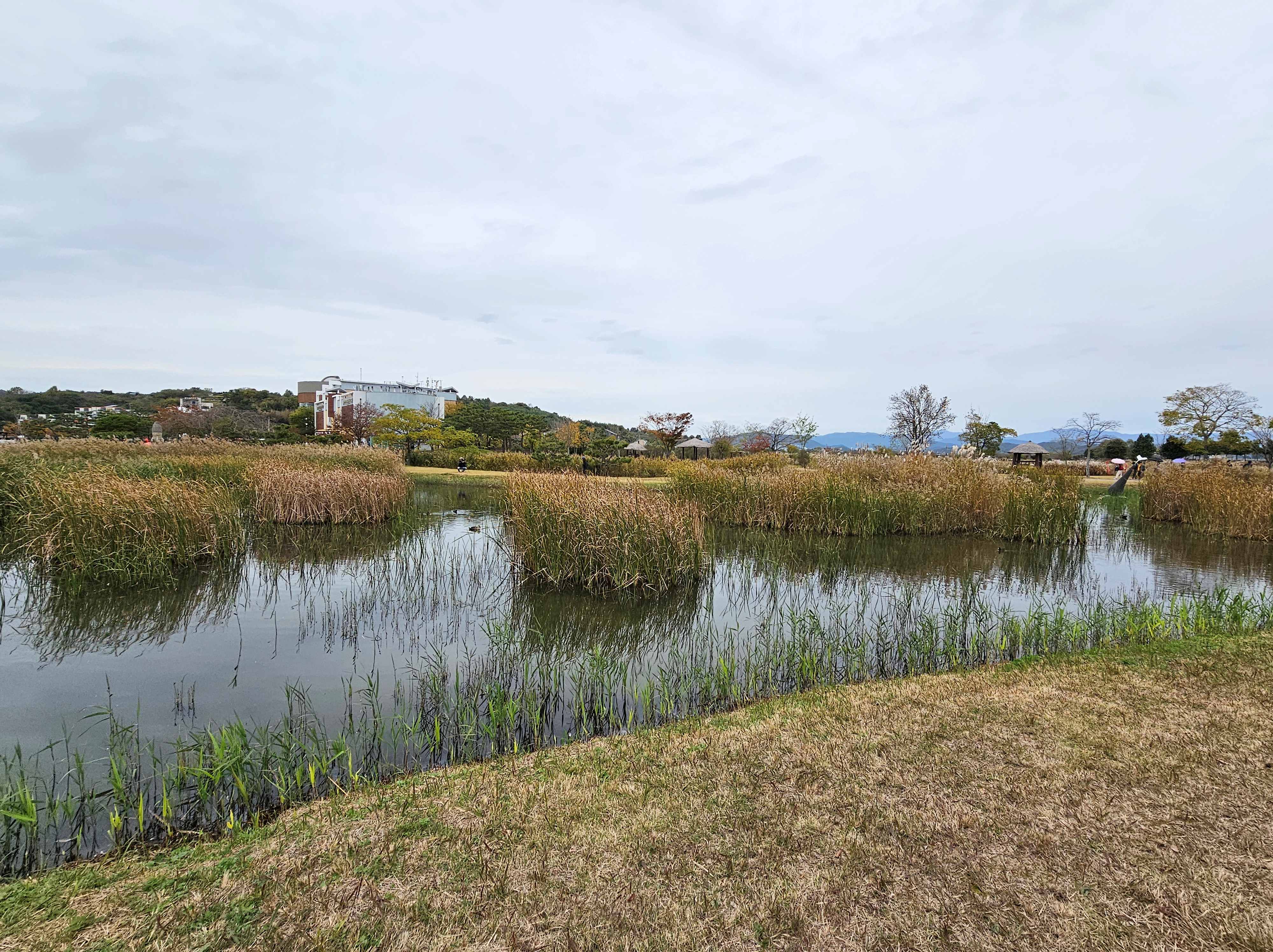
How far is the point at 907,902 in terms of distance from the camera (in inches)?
74.0

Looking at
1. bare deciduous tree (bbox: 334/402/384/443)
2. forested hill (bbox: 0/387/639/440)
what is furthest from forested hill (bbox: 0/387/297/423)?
bare deciduous tree (bbox: 334/402/384/443)

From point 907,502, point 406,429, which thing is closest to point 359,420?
point 406,429

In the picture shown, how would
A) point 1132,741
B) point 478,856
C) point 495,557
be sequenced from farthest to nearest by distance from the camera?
1. point 495,557
2. point 1132,741
3. point 478,856

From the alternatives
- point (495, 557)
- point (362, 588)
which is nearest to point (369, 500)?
point (495, 557)

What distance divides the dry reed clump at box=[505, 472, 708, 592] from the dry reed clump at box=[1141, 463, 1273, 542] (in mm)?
10491

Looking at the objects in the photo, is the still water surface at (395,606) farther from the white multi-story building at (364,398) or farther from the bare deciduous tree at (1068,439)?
the white multi-story building at (364,398)

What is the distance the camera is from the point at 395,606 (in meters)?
6.06

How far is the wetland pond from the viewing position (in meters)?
3.58

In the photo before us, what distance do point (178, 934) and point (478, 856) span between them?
0.84m

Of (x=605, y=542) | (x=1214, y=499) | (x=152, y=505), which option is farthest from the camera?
(x=1214, y=499)

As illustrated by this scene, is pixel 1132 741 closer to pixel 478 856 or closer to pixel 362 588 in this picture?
pixel 478 856

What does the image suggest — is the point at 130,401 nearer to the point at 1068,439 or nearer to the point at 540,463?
the point at 540,463

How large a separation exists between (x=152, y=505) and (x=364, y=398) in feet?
164

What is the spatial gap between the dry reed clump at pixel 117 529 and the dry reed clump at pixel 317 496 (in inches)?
104
